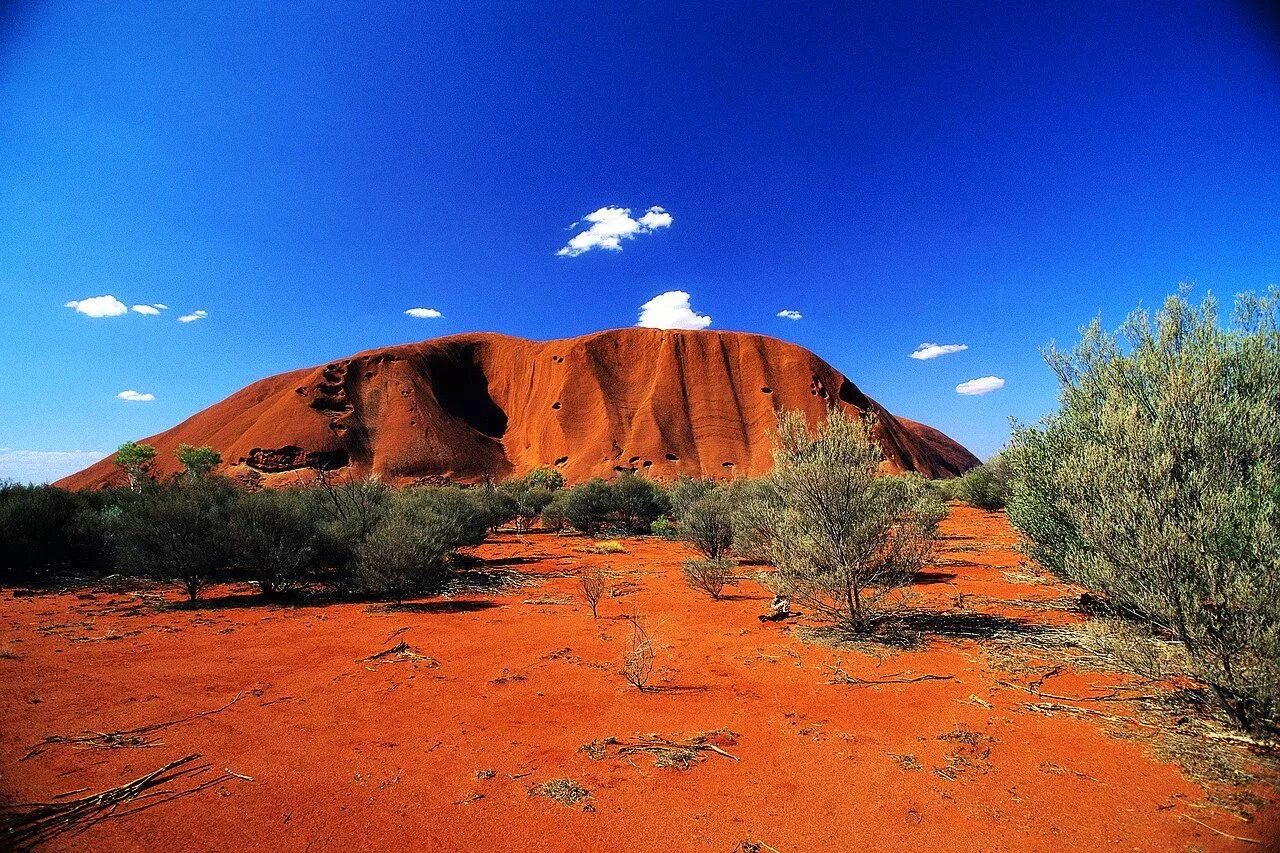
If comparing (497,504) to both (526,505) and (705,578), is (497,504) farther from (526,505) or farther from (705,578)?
(705,578)

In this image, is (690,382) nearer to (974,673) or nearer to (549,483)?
(549,483)

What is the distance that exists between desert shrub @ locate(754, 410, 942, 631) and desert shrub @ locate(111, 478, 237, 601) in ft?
32.9

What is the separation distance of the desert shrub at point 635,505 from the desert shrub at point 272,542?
14.3 metres

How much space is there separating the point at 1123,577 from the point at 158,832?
6930 mm

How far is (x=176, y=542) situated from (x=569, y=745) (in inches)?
375

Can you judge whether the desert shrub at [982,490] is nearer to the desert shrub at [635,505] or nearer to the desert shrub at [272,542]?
the desert shrub at [635,505]

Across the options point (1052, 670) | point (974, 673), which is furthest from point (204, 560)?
point (1052, 670)

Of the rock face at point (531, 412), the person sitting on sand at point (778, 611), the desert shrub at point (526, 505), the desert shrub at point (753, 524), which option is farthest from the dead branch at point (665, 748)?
the rock face at point (531, 412)

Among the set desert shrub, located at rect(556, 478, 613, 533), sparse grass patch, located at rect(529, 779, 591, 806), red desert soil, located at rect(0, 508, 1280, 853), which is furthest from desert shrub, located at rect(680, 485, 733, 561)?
sparse grass patch, located at rect(529, 779, 591, 806)

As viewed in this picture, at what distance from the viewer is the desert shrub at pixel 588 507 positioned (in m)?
23.4

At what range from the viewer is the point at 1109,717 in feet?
14.0

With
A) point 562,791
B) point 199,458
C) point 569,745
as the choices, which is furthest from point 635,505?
point 199,458

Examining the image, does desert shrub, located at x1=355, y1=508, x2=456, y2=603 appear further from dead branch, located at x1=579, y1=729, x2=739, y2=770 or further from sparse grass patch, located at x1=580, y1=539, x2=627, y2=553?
sparse grass patch, located at x1=580, y1=539, x2=627, y2=553

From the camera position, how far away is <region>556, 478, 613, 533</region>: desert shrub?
920 inches
